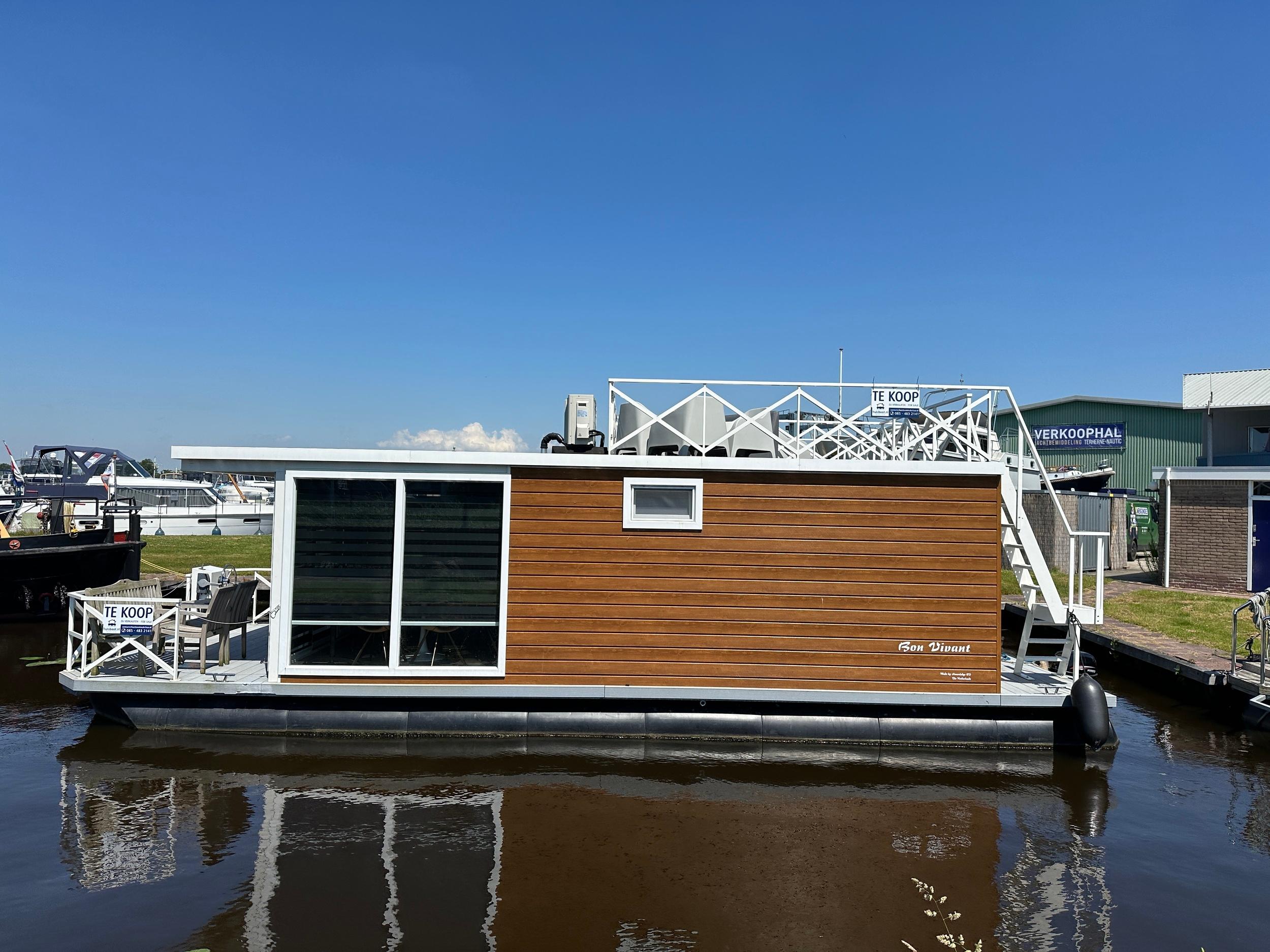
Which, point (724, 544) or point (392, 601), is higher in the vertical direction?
point (724, 544)

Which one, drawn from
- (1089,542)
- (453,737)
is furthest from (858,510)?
(1089,542)

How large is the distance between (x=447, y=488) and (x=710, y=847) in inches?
169

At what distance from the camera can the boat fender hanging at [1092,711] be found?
25.4 feet

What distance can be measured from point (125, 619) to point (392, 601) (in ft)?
9.36

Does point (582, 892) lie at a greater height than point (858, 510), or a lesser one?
lesser

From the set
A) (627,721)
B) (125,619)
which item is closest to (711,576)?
(627,721)

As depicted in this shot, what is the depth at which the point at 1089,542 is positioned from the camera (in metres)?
22.0

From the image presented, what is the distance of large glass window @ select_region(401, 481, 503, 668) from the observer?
8.07 m

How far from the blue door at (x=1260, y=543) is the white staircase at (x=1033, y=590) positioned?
1104 cm

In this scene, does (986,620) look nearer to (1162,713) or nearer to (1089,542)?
(1162,713)

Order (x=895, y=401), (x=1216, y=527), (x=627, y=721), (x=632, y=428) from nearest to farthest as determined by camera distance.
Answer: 1. (x=627, y=721)
2. (x=632, y=428)
3. (x=895, y=401)
4. (x=1216, y=527)

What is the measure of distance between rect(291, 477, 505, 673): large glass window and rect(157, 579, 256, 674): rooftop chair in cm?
100

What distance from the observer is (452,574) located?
8.12 meters

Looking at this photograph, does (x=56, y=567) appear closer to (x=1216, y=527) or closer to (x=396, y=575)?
(x=396, y=575)
